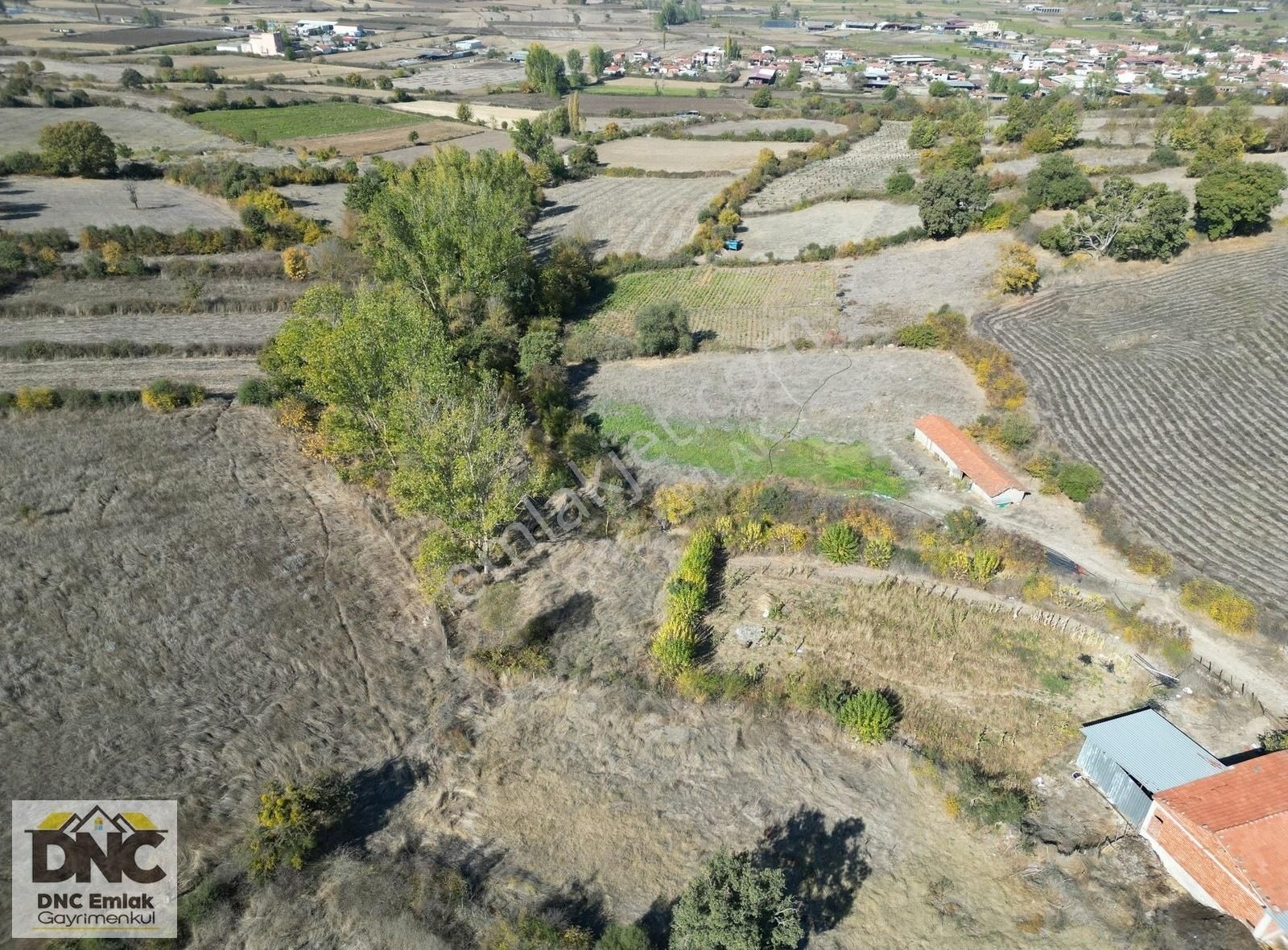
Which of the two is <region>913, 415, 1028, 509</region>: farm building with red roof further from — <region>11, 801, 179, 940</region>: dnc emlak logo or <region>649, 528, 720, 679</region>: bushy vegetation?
<region>11, 801, 179, 940</region>: dnc emlak logo

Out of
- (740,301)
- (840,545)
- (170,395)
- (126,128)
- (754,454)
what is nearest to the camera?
(840,545)

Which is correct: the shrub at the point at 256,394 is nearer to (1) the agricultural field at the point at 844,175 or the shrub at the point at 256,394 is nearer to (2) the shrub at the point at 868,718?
(2) the shrub at the point at 868,718

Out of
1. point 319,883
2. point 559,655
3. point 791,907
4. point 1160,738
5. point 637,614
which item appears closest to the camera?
point 791,907

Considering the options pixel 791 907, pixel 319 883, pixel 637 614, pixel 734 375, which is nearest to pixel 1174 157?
pixel 734 375

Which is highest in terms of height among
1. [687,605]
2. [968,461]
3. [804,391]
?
[804,391]

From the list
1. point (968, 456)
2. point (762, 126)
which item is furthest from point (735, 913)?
point (762, 126)

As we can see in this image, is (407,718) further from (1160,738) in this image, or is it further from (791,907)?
(1160,738)

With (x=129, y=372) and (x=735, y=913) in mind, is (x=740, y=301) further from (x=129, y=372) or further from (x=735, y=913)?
(x=735, y=913)
